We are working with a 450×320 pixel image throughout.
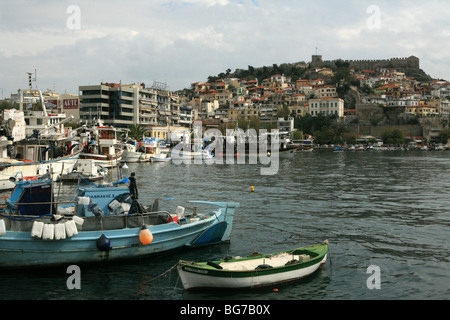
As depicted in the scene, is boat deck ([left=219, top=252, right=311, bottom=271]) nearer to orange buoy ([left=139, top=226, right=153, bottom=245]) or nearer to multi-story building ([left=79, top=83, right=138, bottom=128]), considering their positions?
orange buoy ([left=139, top=226, right=153, bottom=245])

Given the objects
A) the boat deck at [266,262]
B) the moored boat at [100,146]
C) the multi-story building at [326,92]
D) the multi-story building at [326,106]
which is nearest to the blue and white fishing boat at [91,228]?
the boat deck at [266,262]

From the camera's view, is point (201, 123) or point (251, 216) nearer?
point (251, 216)

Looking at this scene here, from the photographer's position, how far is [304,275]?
39.8 feet

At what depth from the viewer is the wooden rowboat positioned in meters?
10.9

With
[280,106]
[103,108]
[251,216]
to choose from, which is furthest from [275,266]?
[280,106]

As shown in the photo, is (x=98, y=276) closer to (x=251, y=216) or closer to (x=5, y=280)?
(x=5, y=280)

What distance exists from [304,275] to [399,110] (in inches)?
5466

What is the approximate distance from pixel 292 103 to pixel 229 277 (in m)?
138

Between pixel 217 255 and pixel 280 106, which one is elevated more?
pixel 280 106

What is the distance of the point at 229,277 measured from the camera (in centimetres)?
1093

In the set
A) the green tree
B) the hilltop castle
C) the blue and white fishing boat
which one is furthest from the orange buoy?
the hilltop castle

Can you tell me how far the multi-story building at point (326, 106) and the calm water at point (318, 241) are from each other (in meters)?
107

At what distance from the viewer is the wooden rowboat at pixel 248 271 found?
35.8 ft
